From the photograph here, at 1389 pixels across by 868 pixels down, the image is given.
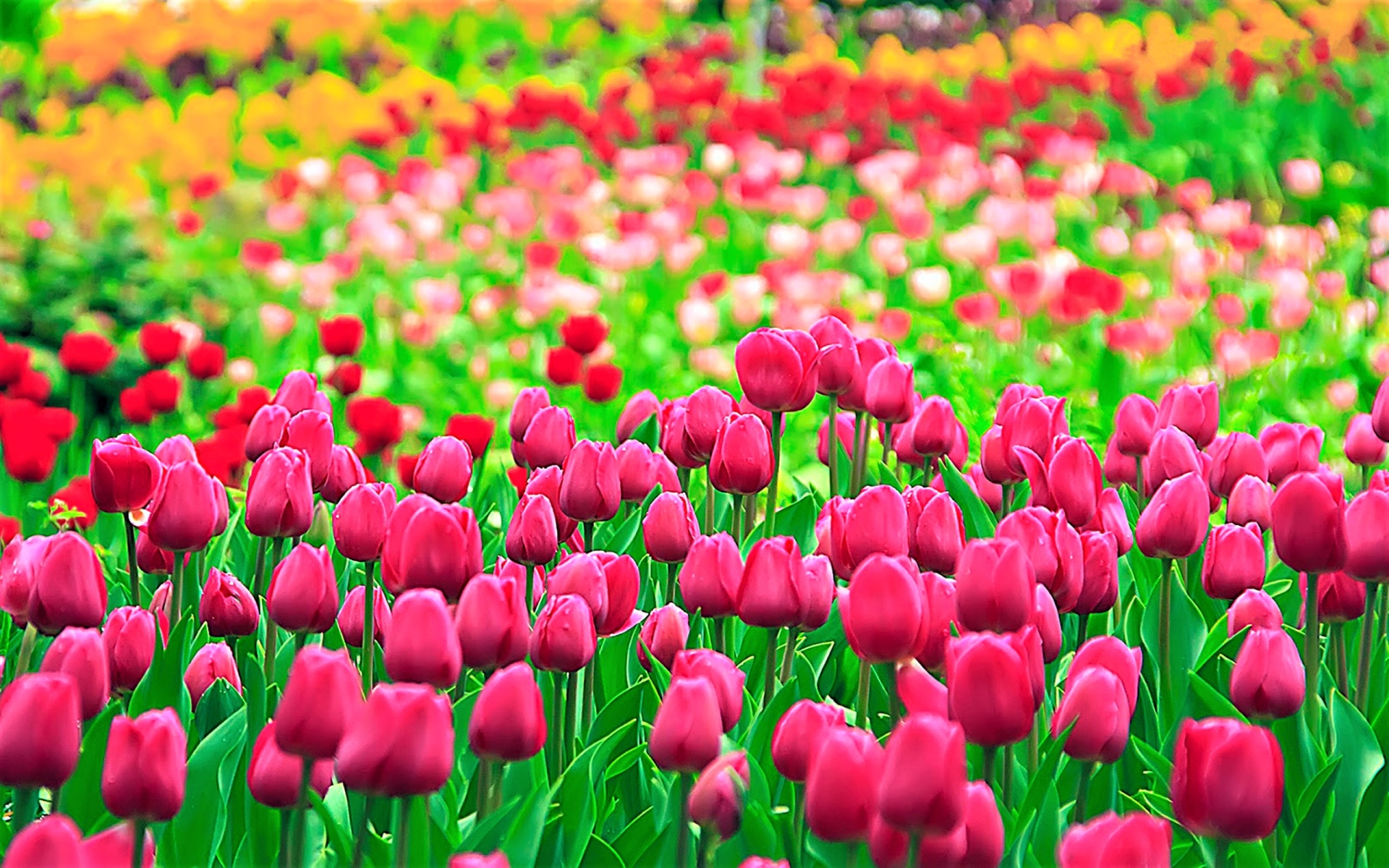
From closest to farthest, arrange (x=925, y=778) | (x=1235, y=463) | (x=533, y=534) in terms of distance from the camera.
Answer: (x=925, y=778), (x=533, y=534), (x=1235, y=463)

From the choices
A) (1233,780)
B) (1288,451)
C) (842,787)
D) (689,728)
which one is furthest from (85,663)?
(1288,451)

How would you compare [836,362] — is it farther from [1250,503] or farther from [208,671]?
[208,671]

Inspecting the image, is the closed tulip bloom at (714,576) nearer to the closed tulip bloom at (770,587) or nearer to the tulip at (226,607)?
the closed tulip bloom at (770,587)

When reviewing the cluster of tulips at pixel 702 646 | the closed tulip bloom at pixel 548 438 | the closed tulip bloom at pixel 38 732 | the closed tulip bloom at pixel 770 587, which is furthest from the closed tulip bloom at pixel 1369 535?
the closed tulip bloom at pixel 38 732

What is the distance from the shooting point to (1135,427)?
2.03 metres

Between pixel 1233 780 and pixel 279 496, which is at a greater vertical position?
pixel 1233 780

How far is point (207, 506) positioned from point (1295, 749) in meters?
1.17

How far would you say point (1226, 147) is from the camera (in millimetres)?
7156

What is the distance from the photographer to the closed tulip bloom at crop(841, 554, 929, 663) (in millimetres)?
1266

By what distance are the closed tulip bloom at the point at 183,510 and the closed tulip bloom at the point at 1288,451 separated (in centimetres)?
135

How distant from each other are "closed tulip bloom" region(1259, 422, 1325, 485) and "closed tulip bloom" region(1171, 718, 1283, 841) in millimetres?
905

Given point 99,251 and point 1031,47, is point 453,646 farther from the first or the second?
point 1031,47

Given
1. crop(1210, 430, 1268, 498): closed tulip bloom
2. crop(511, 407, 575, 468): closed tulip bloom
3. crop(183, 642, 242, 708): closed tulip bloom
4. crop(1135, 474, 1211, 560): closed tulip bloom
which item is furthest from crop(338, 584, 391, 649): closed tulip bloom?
crop(1210, 430, 1268, 498): closed tulip bloom

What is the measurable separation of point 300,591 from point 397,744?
1.40ft
